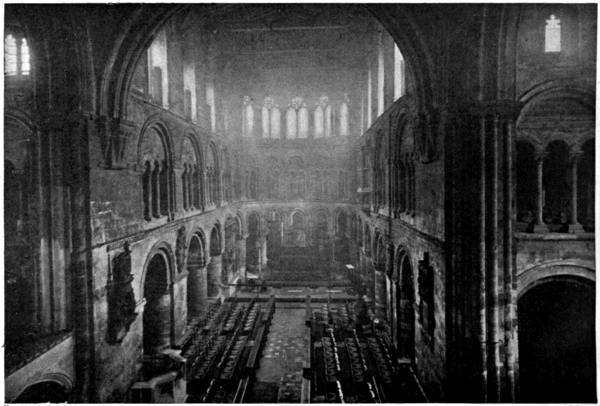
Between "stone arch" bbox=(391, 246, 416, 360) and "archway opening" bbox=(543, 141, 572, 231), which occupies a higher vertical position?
"archway opening" bbox=(543, 141, 572, 231)

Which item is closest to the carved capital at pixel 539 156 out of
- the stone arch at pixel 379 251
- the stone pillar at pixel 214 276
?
the stone arch at pixel 379 251

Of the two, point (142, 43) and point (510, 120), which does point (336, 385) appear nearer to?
point (510, 120)

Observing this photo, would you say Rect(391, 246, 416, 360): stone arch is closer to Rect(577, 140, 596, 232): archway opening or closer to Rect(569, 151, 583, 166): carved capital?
Rect(577, 140, 596, 232): archway opening

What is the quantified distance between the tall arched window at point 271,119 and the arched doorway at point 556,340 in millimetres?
23157

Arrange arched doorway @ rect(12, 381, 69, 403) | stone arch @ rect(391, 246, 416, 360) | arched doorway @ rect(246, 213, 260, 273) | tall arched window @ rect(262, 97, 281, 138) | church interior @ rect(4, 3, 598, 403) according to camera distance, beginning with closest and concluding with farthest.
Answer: arched doorway @ rect(12, 381, 69, 403) → church interior @ rect(4, 3, 598, 403) → stone arch @ rect(391, 246, 416, 360) → arched doorway @ rect(246, 213, 260, 273) → tall arched window @ rect(262, 97, 281, 138)

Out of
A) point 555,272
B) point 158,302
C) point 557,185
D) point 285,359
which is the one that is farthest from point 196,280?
point 557,185

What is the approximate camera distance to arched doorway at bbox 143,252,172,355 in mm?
15969

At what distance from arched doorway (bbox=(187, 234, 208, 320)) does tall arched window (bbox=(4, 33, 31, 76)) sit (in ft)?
35.2

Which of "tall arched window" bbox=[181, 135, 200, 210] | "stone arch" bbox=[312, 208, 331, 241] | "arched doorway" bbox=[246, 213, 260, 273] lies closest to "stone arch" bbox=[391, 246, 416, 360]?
"tall arched window" bbox=[181, 135, 200, 210]

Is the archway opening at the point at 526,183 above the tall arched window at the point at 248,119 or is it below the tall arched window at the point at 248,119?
below

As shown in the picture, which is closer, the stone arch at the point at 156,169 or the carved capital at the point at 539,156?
the carved capital at the point at 539,156

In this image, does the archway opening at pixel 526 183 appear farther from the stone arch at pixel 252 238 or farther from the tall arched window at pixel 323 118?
the stone arch at pixel 252 238

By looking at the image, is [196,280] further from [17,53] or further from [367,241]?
[17,53]

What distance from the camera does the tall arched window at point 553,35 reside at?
387 inches
